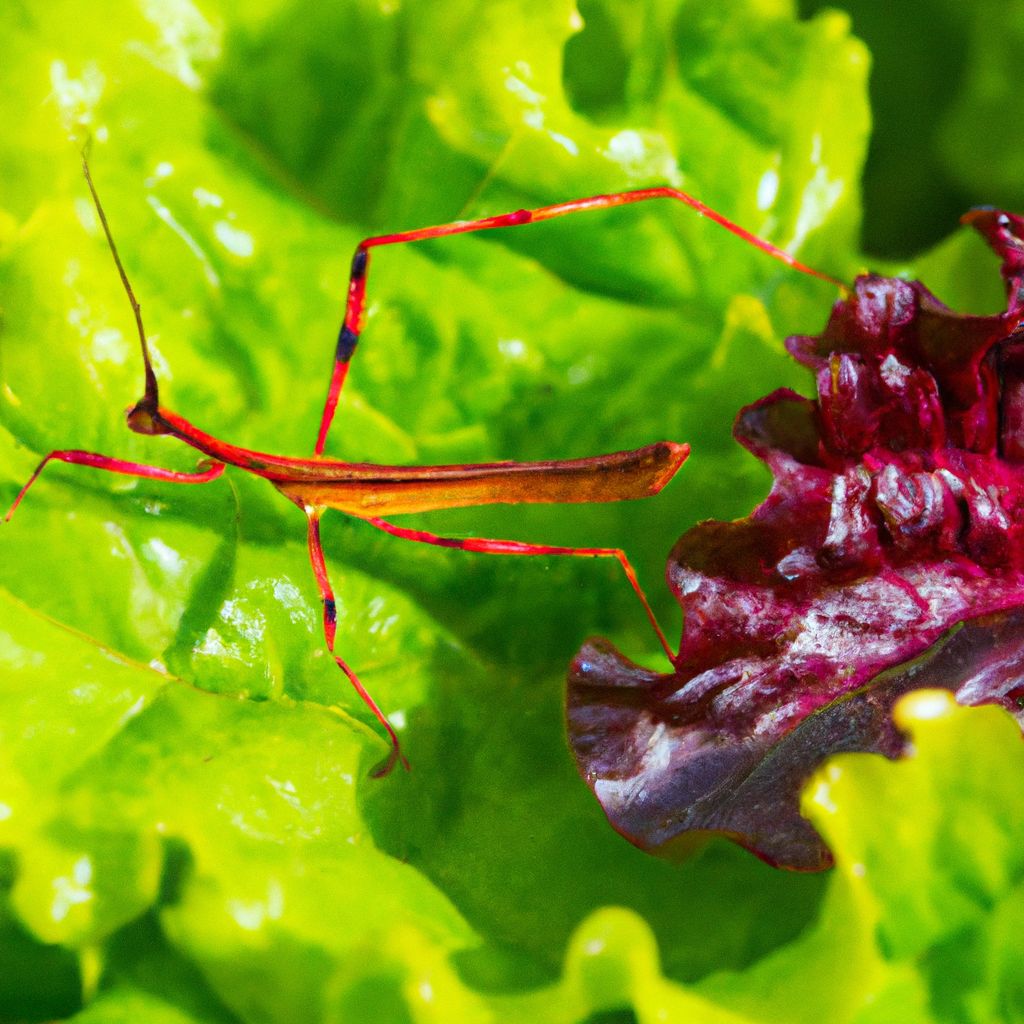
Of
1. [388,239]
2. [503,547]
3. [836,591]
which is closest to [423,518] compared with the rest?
[503,547]

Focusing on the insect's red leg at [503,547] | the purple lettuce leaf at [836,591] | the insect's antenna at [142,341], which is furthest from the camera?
the insect's red leg at [503,547]

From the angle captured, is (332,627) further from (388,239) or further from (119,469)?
(388,239)

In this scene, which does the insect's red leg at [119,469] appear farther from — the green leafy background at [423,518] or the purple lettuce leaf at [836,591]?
the purple lettuce leaf at [836,591]

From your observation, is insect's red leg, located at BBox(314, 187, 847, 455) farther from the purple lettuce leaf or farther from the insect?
the purple lettuce leaf

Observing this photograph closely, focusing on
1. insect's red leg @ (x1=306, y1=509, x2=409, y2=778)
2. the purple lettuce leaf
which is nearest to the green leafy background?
insect's red leg @ (x1=306, y1=509, x2=409, y2=778)

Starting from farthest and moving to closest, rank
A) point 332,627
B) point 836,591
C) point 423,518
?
point 423,518, point 332,627, point 836,591

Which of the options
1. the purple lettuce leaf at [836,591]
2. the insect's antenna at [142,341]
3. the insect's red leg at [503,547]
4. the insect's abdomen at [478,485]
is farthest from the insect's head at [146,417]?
the purple lettuce leaf at [836,591]
